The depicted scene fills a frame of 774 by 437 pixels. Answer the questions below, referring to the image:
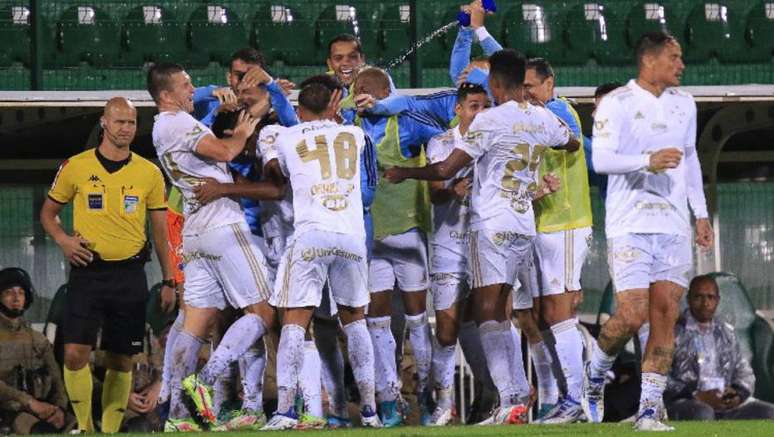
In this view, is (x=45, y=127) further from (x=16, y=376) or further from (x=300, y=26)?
(x=300, y=26)

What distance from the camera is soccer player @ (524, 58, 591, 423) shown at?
948cm

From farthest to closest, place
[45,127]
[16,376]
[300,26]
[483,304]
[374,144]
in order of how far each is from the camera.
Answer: [300,26], [45,127], [16,376], [374,144], [483,304]

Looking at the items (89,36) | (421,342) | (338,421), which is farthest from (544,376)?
(89,36)

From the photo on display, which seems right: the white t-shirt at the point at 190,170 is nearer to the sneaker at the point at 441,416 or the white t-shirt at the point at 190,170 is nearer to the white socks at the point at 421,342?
the white socks at the point at 421,342

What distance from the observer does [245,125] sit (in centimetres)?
891

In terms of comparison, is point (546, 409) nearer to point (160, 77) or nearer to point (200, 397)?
point (200, 397)

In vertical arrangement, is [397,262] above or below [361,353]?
above

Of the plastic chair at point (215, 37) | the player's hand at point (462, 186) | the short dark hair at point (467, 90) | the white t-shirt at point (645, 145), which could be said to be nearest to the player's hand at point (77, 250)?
the player's hand at point (462, 186)

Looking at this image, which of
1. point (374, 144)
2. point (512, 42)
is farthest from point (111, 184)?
point (512, 42)

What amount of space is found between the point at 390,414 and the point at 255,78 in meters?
1.97

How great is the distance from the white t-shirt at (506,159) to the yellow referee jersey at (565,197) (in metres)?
0.72

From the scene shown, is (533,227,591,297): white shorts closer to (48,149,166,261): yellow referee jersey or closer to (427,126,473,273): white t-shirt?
(427,126,473,273): white t-shirt

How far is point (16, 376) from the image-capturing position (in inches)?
416

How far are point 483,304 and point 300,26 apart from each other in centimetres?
607
